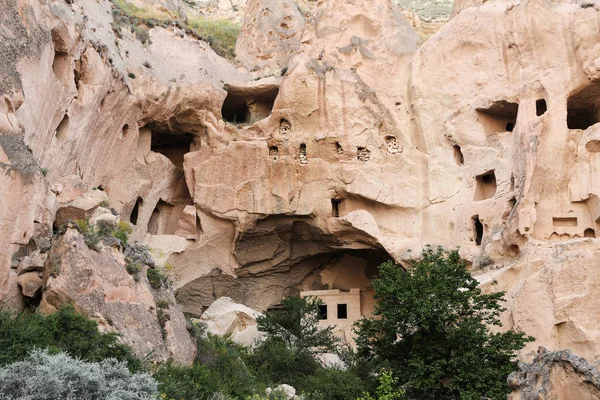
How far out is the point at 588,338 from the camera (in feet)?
52.3

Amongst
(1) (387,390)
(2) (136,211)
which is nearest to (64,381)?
(1) (387,390)

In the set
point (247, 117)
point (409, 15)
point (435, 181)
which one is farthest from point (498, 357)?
point (409, 15)

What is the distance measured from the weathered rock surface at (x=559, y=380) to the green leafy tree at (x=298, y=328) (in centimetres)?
722

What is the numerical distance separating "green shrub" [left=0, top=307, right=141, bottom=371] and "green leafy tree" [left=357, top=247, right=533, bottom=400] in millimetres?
5648

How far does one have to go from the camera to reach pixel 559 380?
10.4 metres

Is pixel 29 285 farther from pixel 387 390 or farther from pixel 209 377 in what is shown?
pixel 387 390

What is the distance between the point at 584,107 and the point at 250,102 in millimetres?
11292

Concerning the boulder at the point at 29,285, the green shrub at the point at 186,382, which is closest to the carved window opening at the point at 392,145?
the green shrub at the point at 186,382

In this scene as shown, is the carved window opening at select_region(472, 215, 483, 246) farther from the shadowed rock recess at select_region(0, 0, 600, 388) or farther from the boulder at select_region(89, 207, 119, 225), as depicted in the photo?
the boulder at select_region(89, 207, 119, 225)

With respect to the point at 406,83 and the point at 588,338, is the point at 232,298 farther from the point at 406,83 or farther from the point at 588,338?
the point at 588,338

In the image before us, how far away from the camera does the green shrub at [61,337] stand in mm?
9555

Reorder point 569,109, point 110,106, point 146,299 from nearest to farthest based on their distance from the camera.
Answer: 1. point 146,299
2. point 110,106
3. point 569,109

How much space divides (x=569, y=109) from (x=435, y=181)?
449 cm

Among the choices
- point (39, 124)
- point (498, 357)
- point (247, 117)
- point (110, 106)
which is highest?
point (247, 117)
